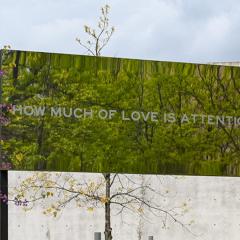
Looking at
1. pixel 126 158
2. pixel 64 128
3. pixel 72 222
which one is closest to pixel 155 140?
pixel 126 158

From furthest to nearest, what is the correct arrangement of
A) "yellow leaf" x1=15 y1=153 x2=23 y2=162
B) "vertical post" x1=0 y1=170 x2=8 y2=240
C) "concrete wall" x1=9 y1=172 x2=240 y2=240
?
"concrete wall" x1=9 y1=172 x2=240 y2=240 → "yellow leaf" x1=15 y1=153 x2=23 y2=162 → "vertical post" x1=0 y1=170 x2=8 y2=240

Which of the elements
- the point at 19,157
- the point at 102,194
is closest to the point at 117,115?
the point at 19,157

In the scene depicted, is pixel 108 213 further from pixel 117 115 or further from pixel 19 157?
pixel 19 157

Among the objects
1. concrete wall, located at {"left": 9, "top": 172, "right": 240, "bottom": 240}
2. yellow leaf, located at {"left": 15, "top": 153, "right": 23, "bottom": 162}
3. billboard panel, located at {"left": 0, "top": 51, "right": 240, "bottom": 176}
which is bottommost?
concrete wall, located at {"left": 9, "top": 172, "right": 240, "bottom": 240}

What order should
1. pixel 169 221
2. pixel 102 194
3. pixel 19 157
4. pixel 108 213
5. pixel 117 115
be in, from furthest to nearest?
pixel 169 221
pixel 102 194
pixel 108 213
pixel 117 115
pixel 19 157

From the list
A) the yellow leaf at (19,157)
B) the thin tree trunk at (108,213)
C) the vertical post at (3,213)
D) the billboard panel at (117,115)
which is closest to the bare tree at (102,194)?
the thin tree trunk at (108,213)

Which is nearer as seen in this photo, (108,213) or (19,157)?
(19,157)

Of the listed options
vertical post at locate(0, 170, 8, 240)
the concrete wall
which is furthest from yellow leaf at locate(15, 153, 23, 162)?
the concrete wall

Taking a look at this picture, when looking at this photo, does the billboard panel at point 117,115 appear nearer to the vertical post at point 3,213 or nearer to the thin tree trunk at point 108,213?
the vertical post at point 3,213

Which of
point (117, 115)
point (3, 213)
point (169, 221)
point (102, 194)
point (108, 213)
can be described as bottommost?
point (169, 221)

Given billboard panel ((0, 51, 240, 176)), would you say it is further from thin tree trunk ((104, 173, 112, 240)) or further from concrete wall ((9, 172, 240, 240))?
concrete wall ((9, 172, 240, 240))

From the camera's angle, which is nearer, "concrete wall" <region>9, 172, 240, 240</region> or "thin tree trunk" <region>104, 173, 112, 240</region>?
"thin tree trunk" <region>104, 173, 112, 240</region>

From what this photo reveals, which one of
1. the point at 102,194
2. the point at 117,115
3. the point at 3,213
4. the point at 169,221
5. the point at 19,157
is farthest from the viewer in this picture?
the point at 169,221

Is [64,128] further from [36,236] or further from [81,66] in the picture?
[36,236]
